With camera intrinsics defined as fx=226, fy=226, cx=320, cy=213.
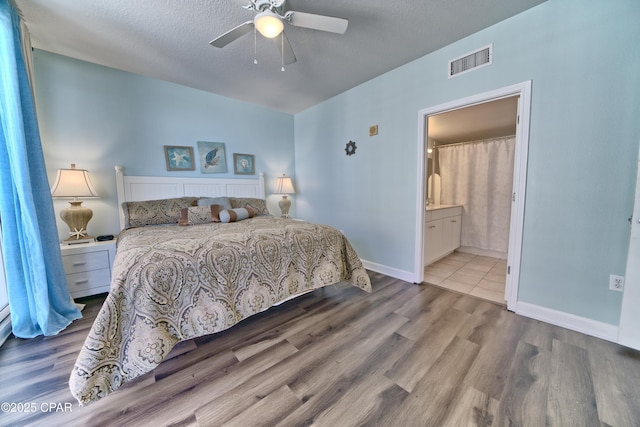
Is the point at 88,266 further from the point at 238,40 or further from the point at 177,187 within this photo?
the point at 238,40

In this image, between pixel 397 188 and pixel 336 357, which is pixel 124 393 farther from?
pixel 397 188

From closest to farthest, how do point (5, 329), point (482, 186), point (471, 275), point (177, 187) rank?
1. point (5, 329)
2. point (471, 275)
3. point (177, 187)
4. point (482, 186)

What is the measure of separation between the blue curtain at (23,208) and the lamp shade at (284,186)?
2.64 metres

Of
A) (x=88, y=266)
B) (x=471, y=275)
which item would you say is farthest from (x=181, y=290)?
(x=471, y=275)

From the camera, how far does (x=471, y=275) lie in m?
2.96

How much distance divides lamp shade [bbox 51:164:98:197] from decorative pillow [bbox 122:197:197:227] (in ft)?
1.13

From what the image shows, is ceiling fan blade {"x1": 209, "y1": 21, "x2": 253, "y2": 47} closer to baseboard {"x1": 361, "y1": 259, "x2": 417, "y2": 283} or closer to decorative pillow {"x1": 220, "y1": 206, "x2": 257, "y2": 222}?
decorative pillow {"x1": 220, "y1": 206, "x2": 257, "y2": 222}

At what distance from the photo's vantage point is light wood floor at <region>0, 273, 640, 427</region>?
112 centimetres

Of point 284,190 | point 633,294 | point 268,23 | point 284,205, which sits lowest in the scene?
point 633,294

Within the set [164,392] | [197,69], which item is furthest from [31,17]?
[164,392]

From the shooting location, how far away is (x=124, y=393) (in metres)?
1.27

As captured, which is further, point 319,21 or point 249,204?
point 249,204

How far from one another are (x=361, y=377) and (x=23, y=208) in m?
2.63

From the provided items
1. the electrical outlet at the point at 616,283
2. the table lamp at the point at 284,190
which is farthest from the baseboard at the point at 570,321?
the table lamp at the point at 284,190
